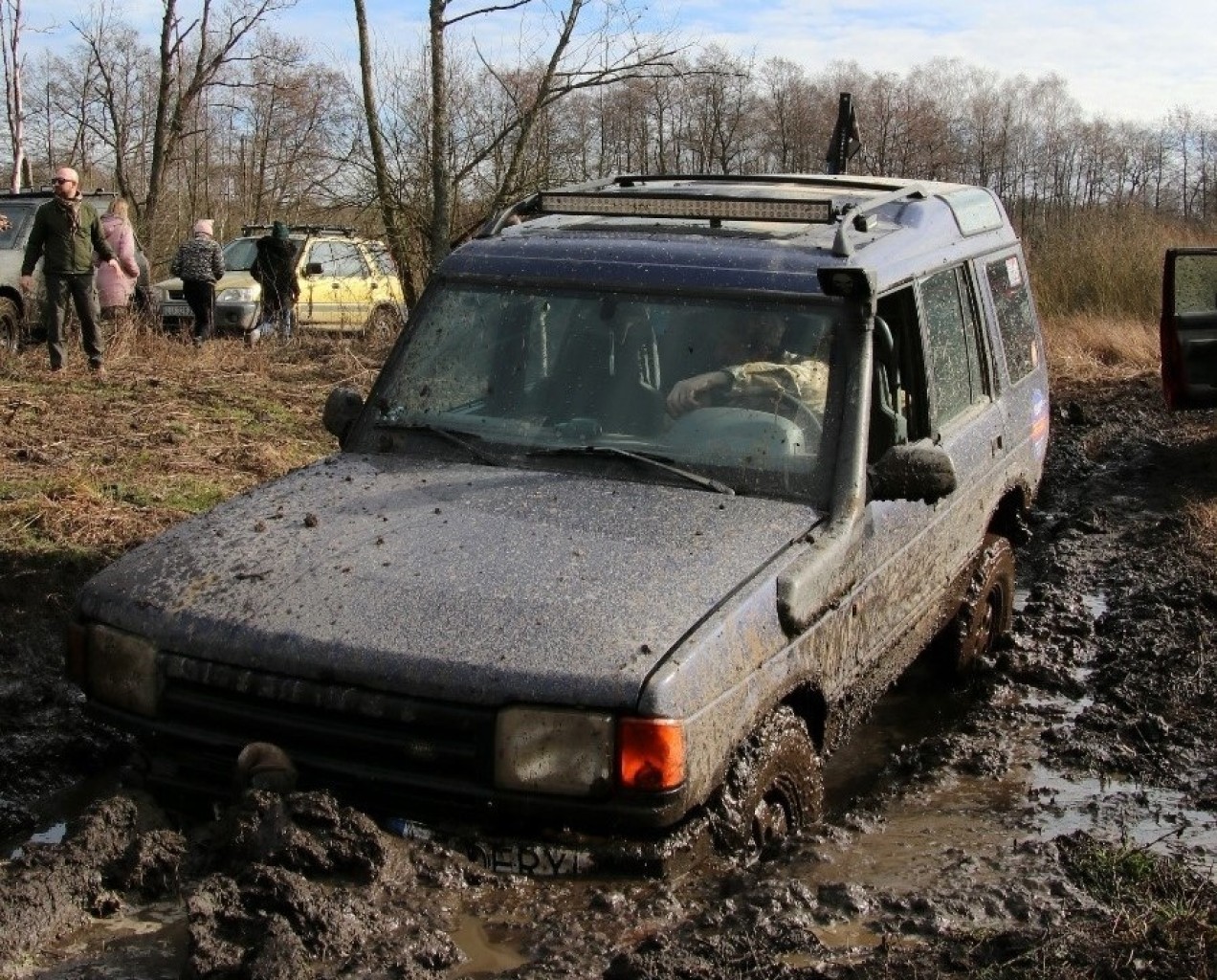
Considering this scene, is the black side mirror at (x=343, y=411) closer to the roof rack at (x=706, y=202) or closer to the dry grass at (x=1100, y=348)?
the roof rack at (x=706, y=202)

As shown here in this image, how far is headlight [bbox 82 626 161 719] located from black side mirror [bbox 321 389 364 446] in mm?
1320

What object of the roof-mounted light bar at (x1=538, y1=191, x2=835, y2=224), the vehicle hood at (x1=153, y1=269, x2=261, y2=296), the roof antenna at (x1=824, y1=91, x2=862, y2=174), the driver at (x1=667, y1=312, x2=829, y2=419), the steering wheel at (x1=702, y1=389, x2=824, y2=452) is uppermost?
the roof antenna at (x1=824, y1=91, x2=862, y2=174)

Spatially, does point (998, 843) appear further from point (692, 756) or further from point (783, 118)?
point (783, 118)

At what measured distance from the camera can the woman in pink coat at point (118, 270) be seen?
14.4 m

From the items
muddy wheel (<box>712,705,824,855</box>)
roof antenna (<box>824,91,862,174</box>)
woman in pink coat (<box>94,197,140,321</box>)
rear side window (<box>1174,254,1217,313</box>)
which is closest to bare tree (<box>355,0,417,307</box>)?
woman in pink coat (<box>94,197,140,321</box>)

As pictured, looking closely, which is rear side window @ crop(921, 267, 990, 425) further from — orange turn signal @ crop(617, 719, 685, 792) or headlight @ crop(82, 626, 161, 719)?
headlight @ crop(82, 626, 161, 719)

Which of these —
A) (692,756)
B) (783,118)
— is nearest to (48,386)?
(692,756)

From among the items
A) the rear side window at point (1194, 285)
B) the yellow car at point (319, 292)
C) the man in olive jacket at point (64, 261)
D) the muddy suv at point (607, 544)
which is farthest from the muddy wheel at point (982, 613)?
the yellow car at point (319, 292)

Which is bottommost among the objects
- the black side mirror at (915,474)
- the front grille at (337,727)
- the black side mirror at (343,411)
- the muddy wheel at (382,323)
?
the muddy wheel at (382,323)

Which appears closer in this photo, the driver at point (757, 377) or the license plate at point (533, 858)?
the license plate at point (533, 858)

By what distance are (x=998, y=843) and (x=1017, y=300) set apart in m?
2.90

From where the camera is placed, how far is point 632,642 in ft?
11.0

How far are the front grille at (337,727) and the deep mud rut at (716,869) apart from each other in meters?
0.15

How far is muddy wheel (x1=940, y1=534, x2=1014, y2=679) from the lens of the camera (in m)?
5.95
